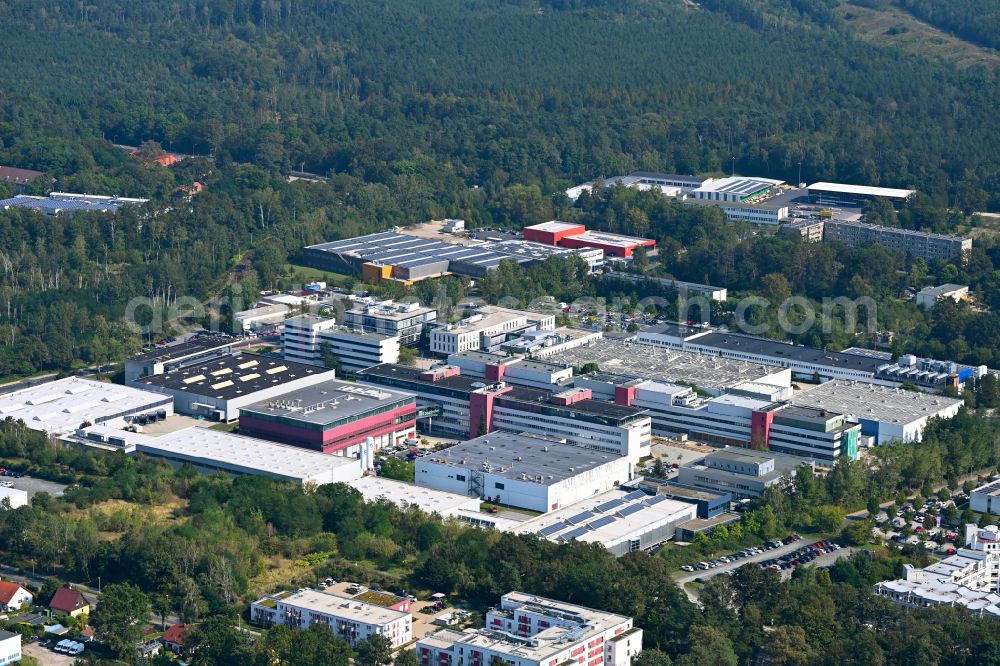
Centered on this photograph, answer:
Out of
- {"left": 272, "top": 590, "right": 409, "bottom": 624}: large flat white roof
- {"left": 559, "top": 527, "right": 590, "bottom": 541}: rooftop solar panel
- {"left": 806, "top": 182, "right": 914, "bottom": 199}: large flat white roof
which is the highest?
{"left": 806, "top": 182, "right": 914, "bottom": 199}: large flat white roof

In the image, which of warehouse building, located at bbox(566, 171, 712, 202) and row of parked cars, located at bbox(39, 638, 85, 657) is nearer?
row of parked cars, located at bbox(39, 638, 85, 657)

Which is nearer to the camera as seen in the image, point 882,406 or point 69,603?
point 69,603

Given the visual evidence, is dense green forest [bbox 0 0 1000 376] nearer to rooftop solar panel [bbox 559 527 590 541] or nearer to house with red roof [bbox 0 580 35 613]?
house with red roof [bbox 0 580 35 613]

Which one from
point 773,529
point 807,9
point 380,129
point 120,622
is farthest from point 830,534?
point 807,9

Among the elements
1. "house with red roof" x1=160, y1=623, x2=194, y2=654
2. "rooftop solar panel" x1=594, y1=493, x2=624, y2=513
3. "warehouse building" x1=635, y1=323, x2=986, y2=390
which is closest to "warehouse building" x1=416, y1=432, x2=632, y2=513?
"rooftop solar panel" x1=594, y1=493, x2=624, y2=513

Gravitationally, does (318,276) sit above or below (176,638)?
below

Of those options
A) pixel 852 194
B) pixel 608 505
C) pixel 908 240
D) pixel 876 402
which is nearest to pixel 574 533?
pixel 608 505

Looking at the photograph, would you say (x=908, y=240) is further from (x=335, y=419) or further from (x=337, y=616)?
(x=337, y=616)
